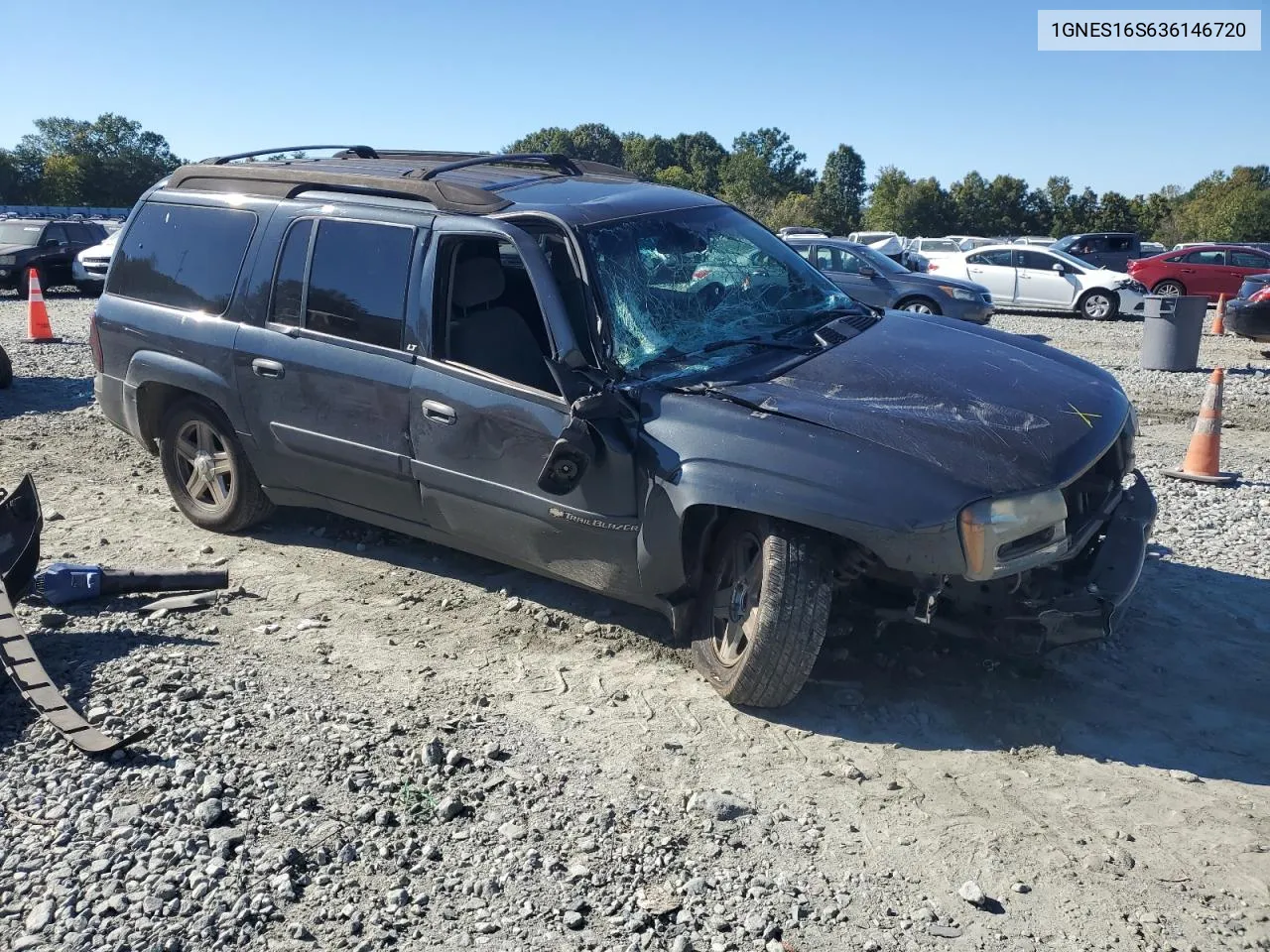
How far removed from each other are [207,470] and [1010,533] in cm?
439

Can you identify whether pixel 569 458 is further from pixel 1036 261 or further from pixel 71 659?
pixel 1036 261

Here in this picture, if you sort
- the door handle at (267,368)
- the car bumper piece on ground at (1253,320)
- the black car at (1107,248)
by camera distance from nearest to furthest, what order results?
the door handle at (267,368) → the car bumper piece on ground at (1253,320) → the black car at (1107,248)

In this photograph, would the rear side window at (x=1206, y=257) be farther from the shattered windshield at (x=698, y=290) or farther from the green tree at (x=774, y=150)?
the green tree at (x=774, y=150)

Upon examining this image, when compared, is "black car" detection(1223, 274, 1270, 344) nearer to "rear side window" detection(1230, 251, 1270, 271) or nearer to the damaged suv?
"rear side window" detection(1230, 251, 1270, 271)

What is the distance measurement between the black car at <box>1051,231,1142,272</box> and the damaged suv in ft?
78.5

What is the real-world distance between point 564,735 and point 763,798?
2.65 feet

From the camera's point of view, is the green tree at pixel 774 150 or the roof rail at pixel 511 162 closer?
the roof rail at pixel 511 162

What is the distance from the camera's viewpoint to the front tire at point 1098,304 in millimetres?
20172

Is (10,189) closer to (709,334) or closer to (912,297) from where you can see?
(912,297)

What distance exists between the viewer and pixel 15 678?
4.06m

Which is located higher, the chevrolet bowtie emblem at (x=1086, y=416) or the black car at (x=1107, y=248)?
the black car at (x=1107, y=248)

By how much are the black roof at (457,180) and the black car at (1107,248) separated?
23598 mm

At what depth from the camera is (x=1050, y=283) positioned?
20.8 m

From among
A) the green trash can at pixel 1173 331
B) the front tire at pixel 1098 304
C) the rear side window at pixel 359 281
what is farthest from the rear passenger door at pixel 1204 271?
the rear side window at pixel 359 281
